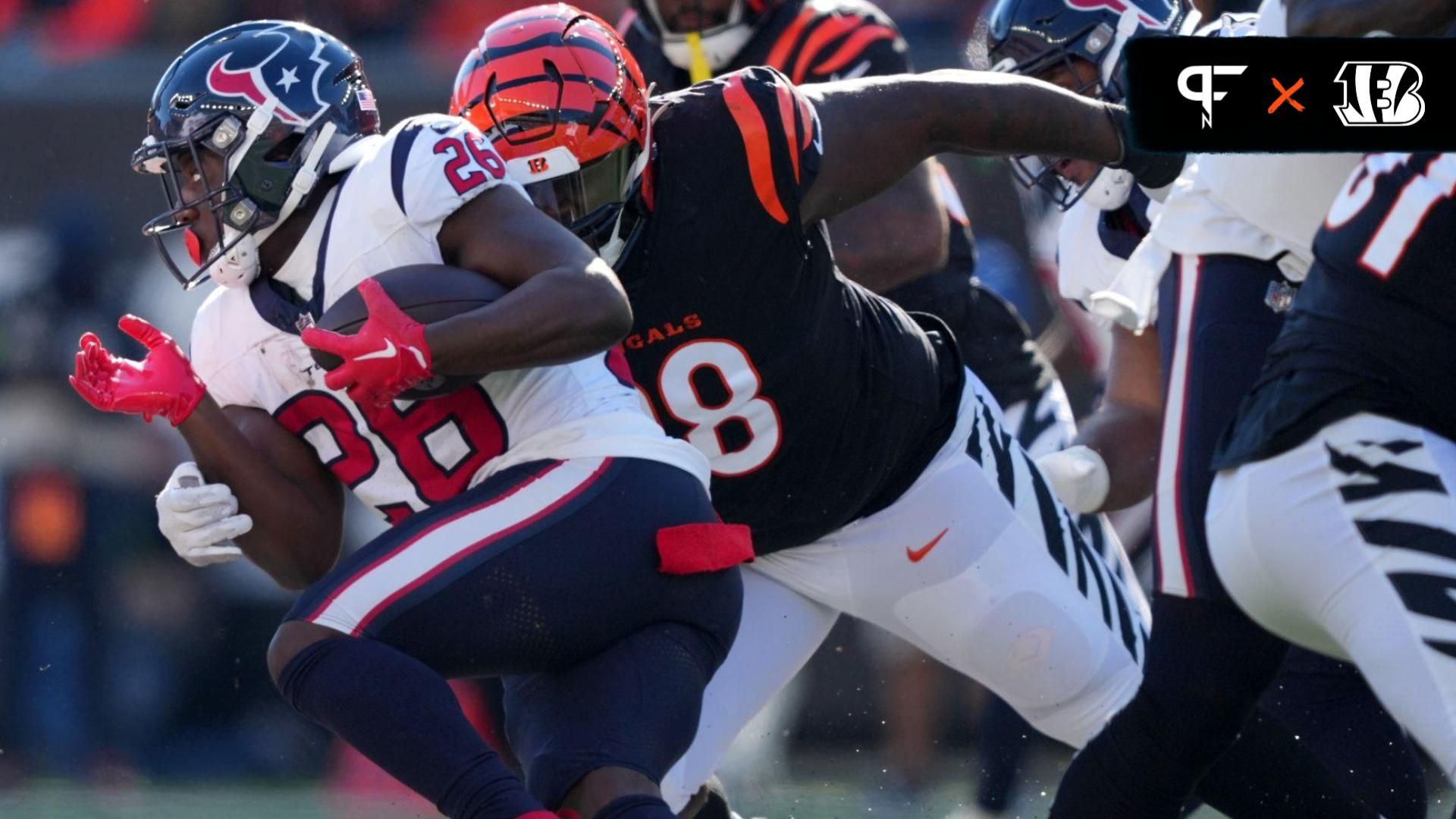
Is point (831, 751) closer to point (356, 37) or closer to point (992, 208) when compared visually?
point (992, 208)

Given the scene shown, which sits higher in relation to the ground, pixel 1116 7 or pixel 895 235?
pixel 1116 7

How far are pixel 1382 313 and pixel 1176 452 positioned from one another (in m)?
0.74

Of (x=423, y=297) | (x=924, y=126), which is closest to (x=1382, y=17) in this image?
(x=924, y=126)

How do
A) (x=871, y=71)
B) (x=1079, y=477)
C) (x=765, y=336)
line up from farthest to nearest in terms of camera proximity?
(x=871, y=71)
(x=1079, y=477)
(x=765, y=336)

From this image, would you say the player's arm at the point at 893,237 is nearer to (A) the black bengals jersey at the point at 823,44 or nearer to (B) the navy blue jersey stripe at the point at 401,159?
(A) the black bengals jersey at the point at 823,44

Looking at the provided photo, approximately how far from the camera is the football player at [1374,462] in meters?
2.69

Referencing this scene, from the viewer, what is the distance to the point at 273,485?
2980 mm

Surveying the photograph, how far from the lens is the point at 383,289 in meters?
2.68

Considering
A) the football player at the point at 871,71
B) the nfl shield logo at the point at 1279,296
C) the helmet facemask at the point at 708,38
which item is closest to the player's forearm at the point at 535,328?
the nfl shield logo at the point at 1279,296

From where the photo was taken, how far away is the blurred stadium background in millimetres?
5691

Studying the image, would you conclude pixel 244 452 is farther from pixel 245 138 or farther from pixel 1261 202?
pixel 1261 202

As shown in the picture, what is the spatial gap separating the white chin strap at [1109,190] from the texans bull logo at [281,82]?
5.63ft

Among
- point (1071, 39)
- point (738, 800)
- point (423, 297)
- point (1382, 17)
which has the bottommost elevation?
point (738, 800)

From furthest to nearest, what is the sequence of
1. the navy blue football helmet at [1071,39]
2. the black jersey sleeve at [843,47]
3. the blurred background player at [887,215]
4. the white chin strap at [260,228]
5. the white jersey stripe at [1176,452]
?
the black jersey sleeve at [843,47]
the blurred background player at [887,215]
the navy blue football helmet at [1071,39]
the white jersey stripe at [1176,452]
the white chin strap at [260,228]
